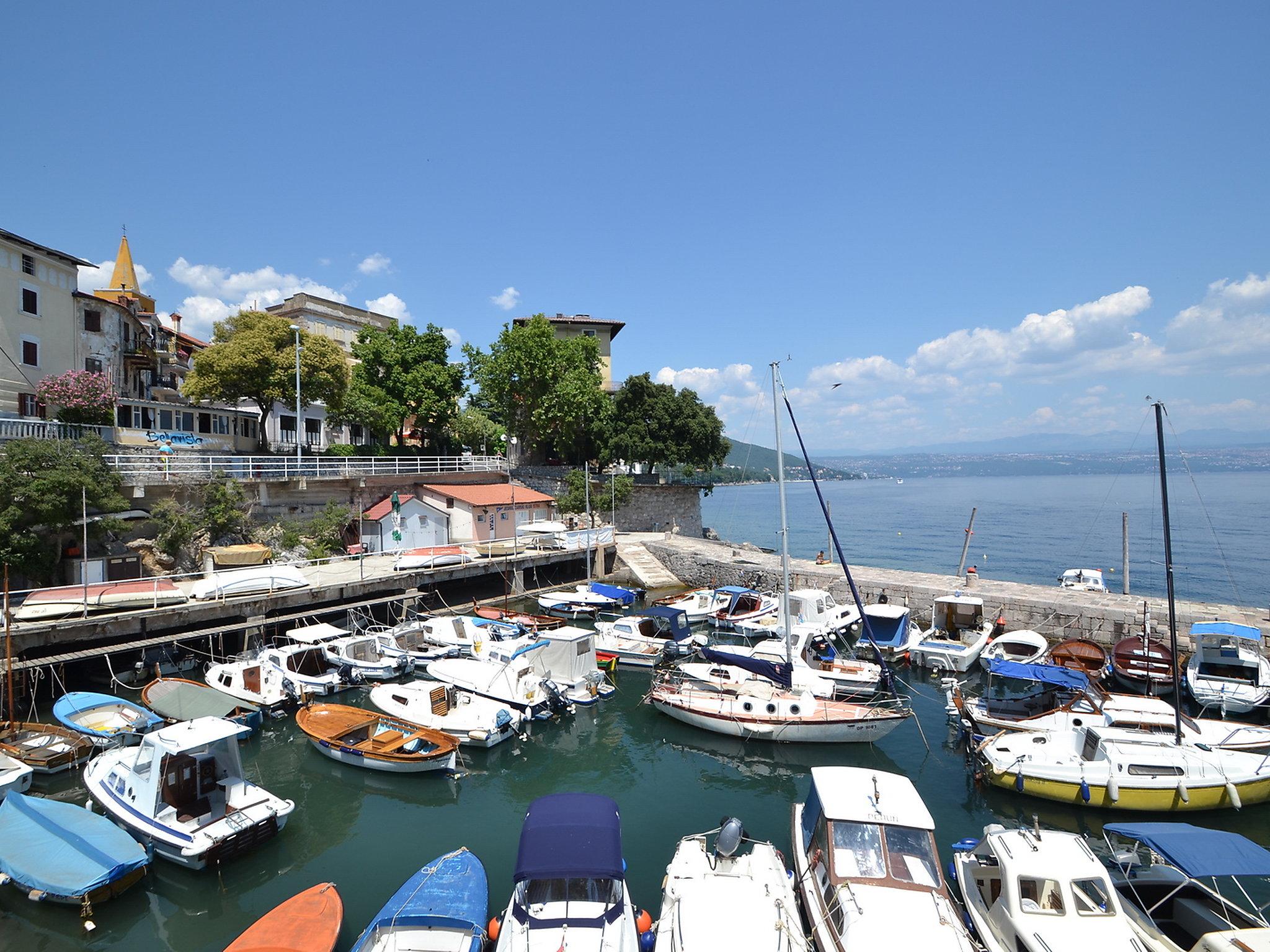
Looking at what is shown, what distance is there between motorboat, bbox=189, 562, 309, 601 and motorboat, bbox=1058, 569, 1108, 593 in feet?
124

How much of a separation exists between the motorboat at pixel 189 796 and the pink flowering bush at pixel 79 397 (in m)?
23.7

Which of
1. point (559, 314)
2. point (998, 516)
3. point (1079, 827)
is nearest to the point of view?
point (1079, 827)

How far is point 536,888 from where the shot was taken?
9.86 m

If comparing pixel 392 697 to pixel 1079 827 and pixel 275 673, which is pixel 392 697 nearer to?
pixel 275 673

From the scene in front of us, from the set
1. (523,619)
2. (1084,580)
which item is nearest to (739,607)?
(523,619)

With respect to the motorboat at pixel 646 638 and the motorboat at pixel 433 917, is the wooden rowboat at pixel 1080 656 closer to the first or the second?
the motorboat at pixel 646 638

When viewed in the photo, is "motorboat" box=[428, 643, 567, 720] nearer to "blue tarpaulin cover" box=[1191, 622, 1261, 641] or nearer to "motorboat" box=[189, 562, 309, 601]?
"motorboat" box=[189, 562, 309, 601]

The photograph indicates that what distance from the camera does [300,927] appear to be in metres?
9.95

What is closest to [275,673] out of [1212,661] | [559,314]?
[1212,661]

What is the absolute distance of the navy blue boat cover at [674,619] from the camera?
1043 inches

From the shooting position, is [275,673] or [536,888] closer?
[536,888]

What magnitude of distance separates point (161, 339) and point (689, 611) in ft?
147

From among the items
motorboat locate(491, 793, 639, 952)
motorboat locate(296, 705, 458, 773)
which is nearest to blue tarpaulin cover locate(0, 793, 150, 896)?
motorboat locate(296, 705, 458, 773)

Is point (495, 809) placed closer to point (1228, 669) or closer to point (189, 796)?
point (189, 796)
